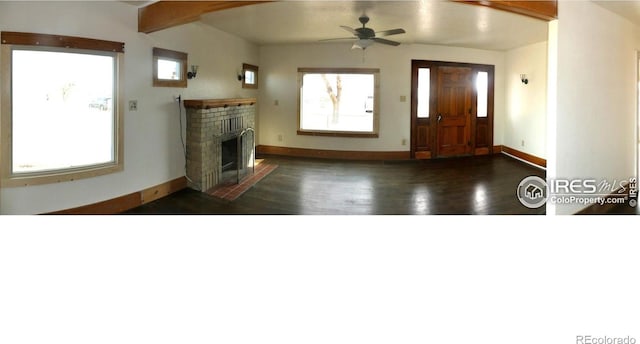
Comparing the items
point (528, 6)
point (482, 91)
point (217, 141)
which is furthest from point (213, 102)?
point (528, 6)

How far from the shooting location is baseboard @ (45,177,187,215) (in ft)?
6.87

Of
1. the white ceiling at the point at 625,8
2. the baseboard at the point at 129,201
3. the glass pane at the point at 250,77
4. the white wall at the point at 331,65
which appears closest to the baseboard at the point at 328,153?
the white wall at the point at 331,65

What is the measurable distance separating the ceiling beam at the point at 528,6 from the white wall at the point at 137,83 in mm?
1493

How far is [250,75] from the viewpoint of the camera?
239 centimetres

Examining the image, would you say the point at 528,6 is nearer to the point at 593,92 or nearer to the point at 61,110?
the point at 593,92

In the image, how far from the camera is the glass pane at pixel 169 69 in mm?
2309

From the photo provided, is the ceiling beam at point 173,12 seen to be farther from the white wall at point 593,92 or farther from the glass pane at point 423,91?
the white wall at point 593,92

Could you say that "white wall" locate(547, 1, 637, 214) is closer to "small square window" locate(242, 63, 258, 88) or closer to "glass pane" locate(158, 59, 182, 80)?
"small square window" locate(242, 63, 258, 88)

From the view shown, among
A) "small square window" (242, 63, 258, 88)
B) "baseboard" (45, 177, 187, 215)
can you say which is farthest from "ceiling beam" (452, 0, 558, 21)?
"baseboard" (45, 177, 187, 215)
